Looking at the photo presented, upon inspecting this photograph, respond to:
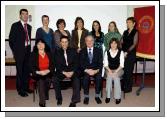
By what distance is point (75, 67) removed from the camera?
490cm

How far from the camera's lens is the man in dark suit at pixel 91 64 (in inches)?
193

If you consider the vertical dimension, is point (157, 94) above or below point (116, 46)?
below

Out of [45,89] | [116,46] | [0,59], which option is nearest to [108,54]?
[116,46]

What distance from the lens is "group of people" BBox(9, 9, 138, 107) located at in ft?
15.9

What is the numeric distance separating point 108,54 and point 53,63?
931 mm

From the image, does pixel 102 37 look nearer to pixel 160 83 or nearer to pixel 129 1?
pixel 129 1

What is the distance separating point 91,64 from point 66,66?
0.42m

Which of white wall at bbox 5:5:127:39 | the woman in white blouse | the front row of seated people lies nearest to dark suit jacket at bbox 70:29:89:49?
the front row of seated people

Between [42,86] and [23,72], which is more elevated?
[23,72]

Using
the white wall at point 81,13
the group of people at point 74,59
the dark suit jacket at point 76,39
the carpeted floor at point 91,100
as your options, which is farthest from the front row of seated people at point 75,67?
the white wall at point 81,13

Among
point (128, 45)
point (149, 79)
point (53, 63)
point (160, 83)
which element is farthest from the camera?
point (149, 79)

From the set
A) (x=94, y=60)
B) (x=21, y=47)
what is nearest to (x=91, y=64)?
(x=94, y=60)

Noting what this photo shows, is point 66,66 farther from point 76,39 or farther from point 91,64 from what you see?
point 76,39

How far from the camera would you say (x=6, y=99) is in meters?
5.16
